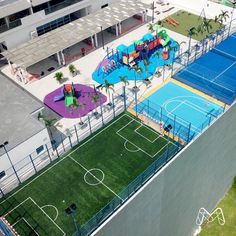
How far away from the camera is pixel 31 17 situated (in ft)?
170

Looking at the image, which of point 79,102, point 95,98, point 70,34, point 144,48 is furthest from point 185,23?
point 95,98

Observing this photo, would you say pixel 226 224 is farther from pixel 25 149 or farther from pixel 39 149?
pixel 25 149

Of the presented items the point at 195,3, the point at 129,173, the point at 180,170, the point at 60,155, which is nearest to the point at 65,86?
the point at 60,155

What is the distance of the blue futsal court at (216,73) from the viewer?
147 ft

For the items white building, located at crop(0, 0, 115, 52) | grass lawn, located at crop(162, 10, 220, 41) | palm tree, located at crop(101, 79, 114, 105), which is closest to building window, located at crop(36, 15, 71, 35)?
white building, located at crop(0, 0, 115, 52)

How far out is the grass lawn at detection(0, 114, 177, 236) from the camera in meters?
32.0

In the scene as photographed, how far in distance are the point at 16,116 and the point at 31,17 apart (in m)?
18.8

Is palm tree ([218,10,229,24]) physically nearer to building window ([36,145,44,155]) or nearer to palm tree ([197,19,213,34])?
palm tree ([197,19,213,34])

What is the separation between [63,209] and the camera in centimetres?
3259

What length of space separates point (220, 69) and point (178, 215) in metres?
20.8

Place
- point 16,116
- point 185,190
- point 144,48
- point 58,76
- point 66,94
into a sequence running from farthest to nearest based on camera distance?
point 144,48, point 58,76, point 66,94, point 16,116, point 185,190

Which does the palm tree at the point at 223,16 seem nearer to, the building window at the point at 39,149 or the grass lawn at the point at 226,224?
the grass lawn at the point at 226,224

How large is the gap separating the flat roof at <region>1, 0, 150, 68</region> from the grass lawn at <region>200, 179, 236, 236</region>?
30251mm

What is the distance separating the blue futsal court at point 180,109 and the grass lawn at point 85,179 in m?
2.26
